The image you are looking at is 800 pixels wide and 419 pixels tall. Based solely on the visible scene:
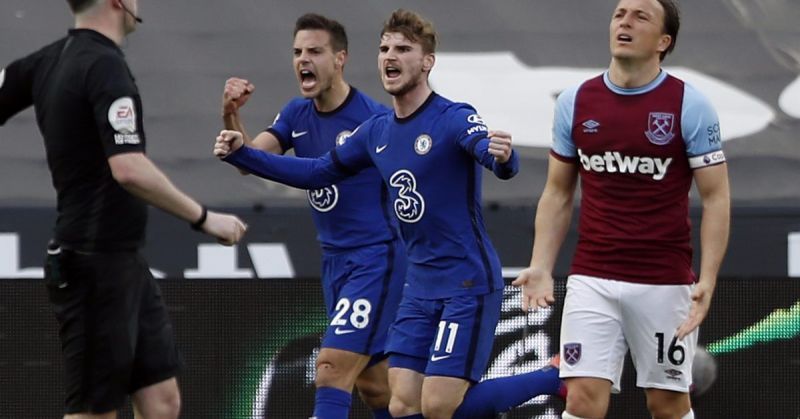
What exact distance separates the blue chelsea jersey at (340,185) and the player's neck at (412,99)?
1.57 feet

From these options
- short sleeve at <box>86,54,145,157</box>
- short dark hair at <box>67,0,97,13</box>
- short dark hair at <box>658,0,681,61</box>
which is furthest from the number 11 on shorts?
short dark hair at <box>67,0,97,13</box>

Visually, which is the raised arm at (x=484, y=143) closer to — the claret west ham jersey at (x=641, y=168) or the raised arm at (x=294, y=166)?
the claret west ham jersey at (x=641, y=168)

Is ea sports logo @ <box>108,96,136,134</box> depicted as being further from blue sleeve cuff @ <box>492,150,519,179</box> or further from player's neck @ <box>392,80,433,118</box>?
player's neck @ <box>392,80,433,118</box>

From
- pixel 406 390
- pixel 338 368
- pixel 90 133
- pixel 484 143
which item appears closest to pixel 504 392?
pixel 406 390

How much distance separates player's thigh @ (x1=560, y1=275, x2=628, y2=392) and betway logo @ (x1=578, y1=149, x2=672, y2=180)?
1.36 feet

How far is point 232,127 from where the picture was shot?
6.70 meters

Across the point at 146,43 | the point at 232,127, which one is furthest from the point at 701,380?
the point at 146,43

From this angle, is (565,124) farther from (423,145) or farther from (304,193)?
(304,193)

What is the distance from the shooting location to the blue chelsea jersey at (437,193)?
253 inches

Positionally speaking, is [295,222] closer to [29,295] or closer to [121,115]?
[29,295]

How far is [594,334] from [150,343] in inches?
66.1

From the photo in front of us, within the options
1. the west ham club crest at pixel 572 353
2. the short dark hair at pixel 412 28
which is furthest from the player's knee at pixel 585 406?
the short dark hair at pixel 412 28

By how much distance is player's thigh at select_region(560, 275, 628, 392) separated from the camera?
5.99m

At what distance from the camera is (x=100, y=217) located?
5.15 m
